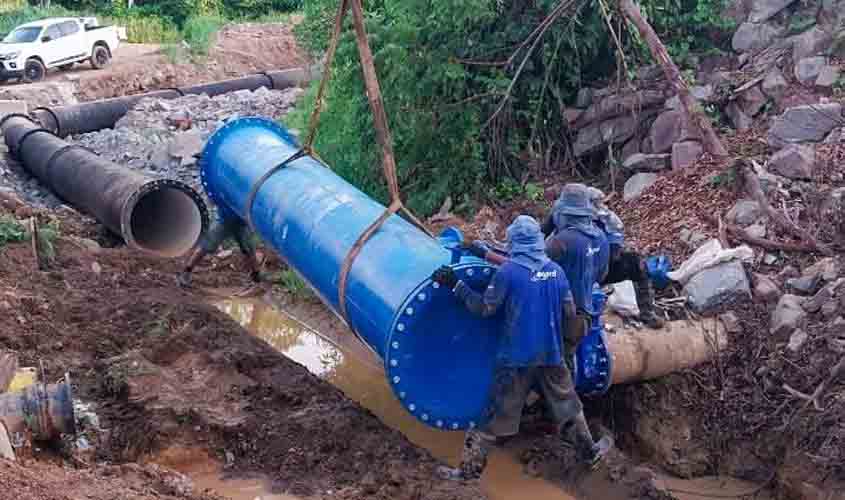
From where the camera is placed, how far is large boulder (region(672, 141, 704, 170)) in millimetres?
9047

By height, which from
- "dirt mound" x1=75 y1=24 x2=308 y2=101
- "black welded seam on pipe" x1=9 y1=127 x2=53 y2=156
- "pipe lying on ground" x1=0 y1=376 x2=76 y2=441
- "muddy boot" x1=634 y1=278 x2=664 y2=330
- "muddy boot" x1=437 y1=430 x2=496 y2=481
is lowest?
"dirt mound" x1=75 y1=24 x2=308 y2=101

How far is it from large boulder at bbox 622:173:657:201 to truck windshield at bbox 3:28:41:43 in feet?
57.3

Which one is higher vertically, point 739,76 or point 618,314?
point 739,76

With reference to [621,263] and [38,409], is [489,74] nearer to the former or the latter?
[621,263]

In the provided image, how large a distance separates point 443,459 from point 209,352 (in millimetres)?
2379

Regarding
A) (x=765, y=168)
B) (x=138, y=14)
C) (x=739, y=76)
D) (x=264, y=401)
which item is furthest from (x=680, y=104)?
(x=138, y=14)

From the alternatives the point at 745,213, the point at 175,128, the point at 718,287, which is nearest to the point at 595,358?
the point at 718,287

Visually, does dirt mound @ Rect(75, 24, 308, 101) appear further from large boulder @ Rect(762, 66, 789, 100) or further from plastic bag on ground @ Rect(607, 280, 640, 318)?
plastic bag on ground @ Rect(607, 280, 640, 318)

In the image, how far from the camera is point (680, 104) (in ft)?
31.0

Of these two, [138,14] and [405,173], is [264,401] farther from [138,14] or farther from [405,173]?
[138,14]

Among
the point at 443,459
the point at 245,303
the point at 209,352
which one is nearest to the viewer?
the point at 443,459

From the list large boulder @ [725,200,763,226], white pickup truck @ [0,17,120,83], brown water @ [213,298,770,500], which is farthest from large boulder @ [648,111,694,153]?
white pickup truck @ [0,17,120,83]

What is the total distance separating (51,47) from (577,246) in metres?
19.7

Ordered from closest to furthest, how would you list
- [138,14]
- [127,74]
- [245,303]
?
1. [245,303]
2. [127,74]
3. [138,14]
